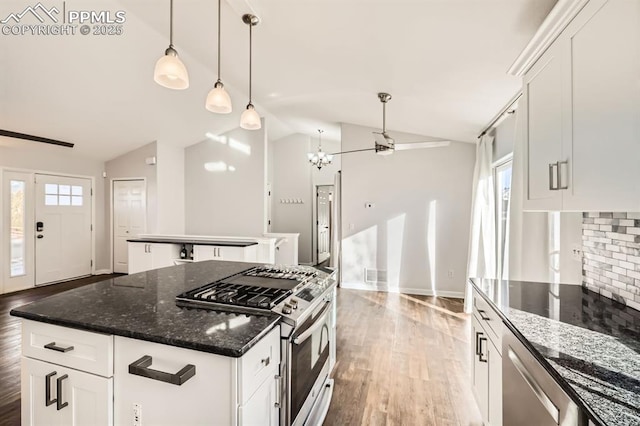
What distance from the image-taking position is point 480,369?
186 cm

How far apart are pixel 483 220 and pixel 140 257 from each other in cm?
514

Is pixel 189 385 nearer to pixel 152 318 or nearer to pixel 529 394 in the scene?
pixel 152 318

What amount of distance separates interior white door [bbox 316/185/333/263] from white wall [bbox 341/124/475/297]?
2.36m

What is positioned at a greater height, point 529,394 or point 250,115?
point 250,115

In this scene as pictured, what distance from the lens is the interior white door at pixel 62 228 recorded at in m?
5.21

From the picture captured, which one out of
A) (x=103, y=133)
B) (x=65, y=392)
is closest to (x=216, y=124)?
(x=103, y=133)

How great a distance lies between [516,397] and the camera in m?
1.24

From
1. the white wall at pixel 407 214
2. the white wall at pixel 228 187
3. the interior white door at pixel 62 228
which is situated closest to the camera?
the white wall at pixel 407 214

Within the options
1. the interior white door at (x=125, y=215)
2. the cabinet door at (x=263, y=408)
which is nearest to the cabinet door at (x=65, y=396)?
the cabinet door at (x=263, y=408)

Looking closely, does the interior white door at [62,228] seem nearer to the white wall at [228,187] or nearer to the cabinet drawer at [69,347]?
the white wall at [228,187]

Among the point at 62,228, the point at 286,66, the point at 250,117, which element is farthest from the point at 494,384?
the point at 62,228

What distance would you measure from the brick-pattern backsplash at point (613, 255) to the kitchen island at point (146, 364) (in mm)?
1725

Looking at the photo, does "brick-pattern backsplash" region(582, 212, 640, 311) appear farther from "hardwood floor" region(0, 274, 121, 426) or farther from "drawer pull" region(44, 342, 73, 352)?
"hardwood floor" region(0, 274, 121, 426)

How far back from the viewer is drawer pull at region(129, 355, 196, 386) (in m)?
1.04
